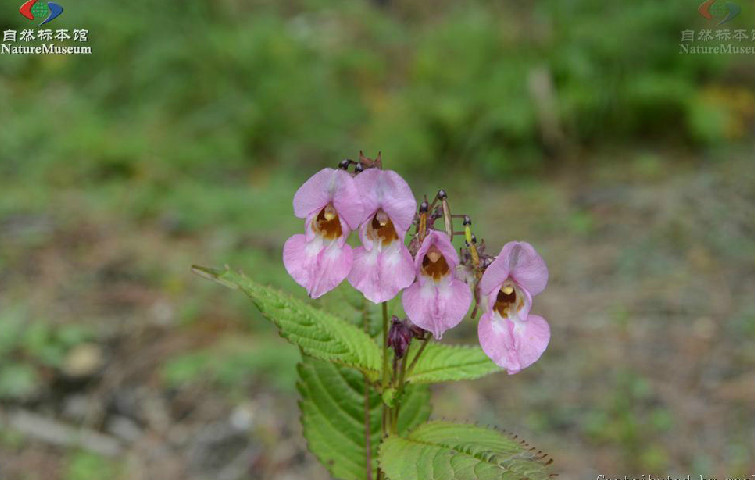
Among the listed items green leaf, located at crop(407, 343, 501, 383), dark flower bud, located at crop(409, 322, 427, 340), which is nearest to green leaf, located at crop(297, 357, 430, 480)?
green leaf, located at crop(407, 343, 501, 383)

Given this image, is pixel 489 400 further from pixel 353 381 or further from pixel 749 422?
pixel 353 381

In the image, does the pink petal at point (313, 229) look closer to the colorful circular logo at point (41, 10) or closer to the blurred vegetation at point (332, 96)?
the blurred vegetation at point (332, 96)

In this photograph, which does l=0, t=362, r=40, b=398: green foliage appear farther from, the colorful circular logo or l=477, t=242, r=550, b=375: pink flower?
the colorful circular logo

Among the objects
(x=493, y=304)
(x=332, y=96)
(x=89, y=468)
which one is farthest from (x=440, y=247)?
(x=332, y=96)

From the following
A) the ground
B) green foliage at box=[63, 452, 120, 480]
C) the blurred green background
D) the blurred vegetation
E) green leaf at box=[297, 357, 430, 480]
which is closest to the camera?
green leaf at box=[297, 357, 430, 480]

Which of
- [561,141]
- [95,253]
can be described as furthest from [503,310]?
[561,141]

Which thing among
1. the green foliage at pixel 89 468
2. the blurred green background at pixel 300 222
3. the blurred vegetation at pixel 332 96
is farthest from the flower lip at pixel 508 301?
the blurred vegetation at pixel 332 96
